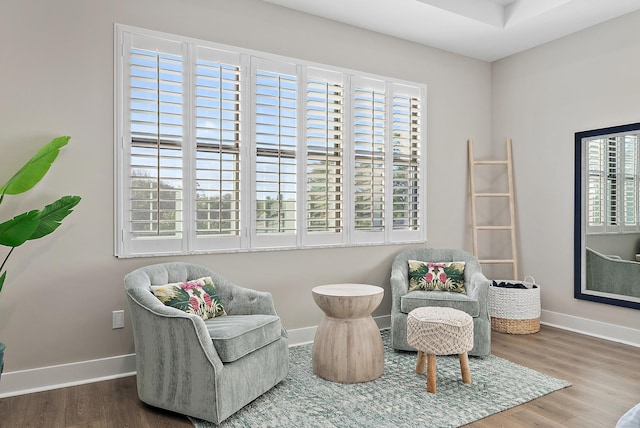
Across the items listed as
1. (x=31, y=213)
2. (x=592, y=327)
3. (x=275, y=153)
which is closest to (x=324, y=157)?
(x=275, y=153)

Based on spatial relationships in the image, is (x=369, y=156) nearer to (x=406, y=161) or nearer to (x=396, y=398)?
(x=406, y=161)

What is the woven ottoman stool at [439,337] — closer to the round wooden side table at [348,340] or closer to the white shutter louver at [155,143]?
the round wooden side table at [348,340]

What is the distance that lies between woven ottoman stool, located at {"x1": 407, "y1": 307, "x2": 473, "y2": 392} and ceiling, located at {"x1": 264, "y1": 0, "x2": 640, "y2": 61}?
101 inches

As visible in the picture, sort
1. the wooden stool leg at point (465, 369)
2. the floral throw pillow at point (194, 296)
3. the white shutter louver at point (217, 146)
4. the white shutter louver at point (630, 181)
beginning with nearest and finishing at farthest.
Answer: the floral throw pillow at point (194, 296) < the wooden stool leg at point (465, 369) < the white shutter louver at point (217, 146) < the white shutter louver at point (630, 181)

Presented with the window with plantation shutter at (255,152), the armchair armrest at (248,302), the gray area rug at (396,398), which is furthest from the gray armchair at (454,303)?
the armchair armrest at (248,302)

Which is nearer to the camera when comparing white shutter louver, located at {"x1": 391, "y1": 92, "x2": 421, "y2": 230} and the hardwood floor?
the hardwood floor

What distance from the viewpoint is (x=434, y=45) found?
4.81 metres

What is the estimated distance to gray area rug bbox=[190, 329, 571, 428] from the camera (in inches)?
101

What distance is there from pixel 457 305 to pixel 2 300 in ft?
10.4

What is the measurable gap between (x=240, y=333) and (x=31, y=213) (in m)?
1.30

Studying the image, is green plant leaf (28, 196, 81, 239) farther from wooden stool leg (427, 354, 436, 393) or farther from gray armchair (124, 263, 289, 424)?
wooden stool leg (427, 354, 436, 393)

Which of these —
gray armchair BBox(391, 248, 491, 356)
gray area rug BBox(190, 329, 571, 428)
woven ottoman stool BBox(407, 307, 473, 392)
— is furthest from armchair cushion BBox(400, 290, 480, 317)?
woven ottoman stool BBox(407, 307, 473, 392)

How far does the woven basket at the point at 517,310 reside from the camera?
434cm

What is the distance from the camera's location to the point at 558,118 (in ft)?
15.2
